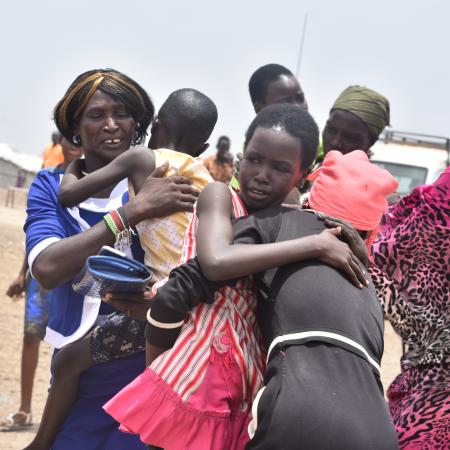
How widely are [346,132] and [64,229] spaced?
164 cm

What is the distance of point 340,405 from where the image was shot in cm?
248

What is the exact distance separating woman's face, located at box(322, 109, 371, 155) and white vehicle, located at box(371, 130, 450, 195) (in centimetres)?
786

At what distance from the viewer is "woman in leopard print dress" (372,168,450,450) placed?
146 inches

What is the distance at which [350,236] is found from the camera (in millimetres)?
2859

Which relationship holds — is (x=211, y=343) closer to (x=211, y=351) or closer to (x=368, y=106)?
(x=211, y=351)

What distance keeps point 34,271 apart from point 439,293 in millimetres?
1561

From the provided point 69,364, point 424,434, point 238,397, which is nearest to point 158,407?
point 238,397

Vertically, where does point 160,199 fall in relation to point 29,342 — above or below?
above

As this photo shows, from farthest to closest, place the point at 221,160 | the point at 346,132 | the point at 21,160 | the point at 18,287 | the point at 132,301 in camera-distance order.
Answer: the point at 21,160
the point at 221,160
the point at 18,287
the point at 346,132
the point at 132,301

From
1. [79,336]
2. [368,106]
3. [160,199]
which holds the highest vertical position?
[368,106]

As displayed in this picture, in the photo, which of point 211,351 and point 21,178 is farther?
point 21,178

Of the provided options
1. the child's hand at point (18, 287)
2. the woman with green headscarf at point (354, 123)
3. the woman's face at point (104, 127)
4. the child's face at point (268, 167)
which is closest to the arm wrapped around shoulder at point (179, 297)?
the child's face at point (268, 167)

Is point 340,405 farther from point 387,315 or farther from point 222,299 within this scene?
point 387,315

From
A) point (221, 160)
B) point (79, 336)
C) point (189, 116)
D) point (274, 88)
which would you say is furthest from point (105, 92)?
point (221, 160)
